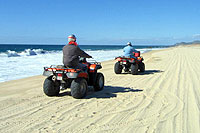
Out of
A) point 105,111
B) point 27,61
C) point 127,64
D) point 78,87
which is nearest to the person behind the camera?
point 105,111

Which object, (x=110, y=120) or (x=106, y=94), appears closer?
(x=110, y=120)

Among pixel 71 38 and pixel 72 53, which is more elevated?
pixel 71 38

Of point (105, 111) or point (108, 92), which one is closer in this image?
point (105, 111)

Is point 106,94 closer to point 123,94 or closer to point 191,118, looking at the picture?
point 123,94

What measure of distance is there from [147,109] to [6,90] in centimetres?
459

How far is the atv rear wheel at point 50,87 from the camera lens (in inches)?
229

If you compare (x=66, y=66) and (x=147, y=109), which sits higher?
(x=66, y=66)

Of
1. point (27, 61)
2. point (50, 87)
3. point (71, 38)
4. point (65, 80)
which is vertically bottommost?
point (27, 61)

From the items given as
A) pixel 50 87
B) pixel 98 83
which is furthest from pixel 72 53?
pixel 98 83

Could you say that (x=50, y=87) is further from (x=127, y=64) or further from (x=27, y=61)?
(x=27, y=61)

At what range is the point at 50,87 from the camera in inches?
230

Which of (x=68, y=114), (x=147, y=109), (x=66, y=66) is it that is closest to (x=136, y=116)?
(x=147, y=109)

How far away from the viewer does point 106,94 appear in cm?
639

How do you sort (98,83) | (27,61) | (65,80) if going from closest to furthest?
(65,80) → (98,83) → (27,61)
